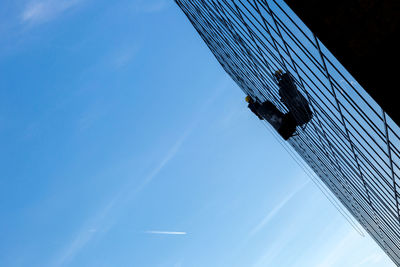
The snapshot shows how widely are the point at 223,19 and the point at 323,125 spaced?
6.93 m

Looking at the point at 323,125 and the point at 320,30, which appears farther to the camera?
the point at 323,125

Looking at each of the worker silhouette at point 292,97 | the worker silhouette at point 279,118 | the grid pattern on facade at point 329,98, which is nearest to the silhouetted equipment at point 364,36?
the grid pattern on facade at point 329,98

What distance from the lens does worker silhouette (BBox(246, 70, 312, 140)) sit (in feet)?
46.0

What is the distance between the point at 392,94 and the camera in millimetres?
3879

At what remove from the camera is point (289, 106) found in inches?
611

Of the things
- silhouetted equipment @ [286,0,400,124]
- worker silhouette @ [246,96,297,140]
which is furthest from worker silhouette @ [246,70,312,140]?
silhouetted equipment @ [286,0,400,124]

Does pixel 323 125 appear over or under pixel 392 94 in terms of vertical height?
over

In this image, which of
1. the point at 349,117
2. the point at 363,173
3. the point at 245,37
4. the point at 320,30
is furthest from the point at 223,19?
the point at 320,30

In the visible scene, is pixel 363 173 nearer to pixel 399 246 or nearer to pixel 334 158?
pixel 334 158

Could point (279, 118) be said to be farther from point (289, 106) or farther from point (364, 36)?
point (364, 36)

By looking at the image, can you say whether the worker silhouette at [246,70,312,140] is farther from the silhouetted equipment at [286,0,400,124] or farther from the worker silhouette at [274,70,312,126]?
the silhouetted equipment at [286,0,400,124]

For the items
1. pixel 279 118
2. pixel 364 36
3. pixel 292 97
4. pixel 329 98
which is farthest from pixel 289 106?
pixel 364 36

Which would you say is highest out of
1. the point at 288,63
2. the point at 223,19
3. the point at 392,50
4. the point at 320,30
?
the point at 223,19

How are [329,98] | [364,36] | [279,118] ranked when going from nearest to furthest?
1. [364,36]
2. [329,98]
3. [279,118]
